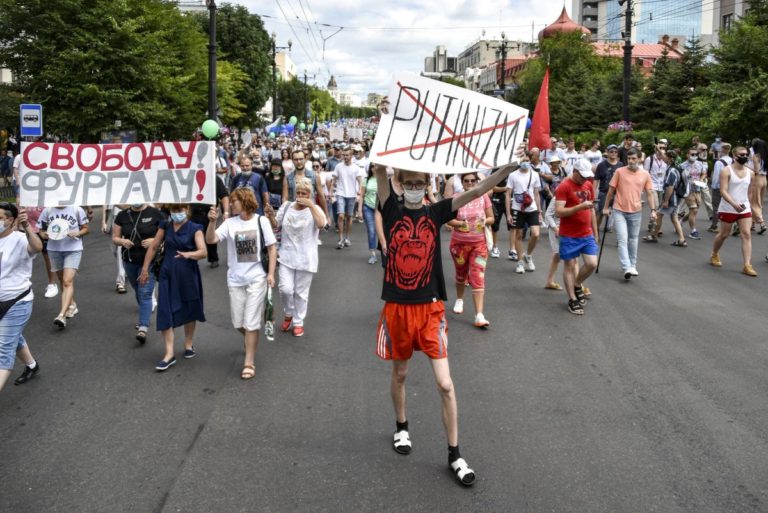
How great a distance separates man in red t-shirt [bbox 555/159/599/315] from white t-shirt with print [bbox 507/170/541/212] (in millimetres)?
2500

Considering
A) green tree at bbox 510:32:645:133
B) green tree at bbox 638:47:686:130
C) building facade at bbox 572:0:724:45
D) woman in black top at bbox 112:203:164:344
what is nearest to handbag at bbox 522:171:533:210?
woman in black top at bbox 112:203:164:344

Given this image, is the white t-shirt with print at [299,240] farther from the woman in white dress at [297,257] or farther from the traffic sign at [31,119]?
the traffic sign at [31,119]

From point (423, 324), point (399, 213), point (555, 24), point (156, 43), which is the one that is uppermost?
point (555, 24)

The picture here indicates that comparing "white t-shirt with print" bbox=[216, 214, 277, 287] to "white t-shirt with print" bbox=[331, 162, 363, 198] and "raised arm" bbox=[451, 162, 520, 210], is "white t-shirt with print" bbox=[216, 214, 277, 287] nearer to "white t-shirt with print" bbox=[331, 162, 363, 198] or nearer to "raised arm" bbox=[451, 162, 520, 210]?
"raised arm" bbox=[451, 162, 520, 210]

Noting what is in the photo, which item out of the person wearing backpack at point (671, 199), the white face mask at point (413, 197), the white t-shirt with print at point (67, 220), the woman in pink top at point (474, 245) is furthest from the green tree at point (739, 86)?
the white face mask at point (413, 197)

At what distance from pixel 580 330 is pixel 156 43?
21206 millimetres

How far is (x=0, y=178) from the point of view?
30469mm

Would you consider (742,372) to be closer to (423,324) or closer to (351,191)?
(423,324)

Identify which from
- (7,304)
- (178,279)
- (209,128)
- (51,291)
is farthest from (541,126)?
(209,128)

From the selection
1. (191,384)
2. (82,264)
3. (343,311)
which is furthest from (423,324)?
(82,264)

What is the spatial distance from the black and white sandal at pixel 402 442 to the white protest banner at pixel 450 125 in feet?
5.71

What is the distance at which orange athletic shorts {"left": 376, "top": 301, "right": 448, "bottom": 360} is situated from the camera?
432 cm

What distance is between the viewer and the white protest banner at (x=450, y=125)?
474cm

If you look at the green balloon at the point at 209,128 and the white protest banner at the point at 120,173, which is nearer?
the white protest banner at the point at 120,173
